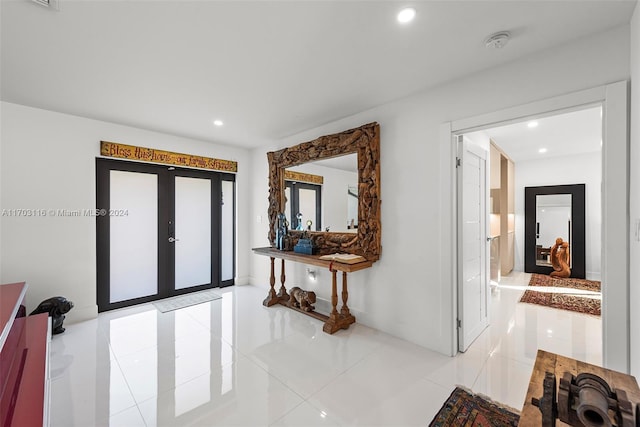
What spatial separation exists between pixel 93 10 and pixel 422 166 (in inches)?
105

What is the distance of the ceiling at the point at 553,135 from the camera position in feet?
11.4

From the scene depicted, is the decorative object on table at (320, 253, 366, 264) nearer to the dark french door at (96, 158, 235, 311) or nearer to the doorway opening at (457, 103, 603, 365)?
the doorway opening at (457, 103, 603, 365)

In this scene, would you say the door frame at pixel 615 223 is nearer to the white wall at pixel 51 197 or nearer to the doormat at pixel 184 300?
the doormat at pixel 184 300

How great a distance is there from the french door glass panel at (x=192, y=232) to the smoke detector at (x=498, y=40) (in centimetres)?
418

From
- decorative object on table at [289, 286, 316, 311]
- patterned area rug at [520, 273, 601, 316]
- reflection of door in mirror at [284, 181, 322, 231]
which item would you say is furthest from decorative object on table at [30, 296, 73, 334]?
patterned area rug at [520, 273, 601, 316]

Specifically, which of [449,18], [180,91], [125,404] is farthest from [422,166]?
[125,404]

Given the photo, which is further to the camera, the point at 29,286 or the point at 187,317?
the point at 187,317

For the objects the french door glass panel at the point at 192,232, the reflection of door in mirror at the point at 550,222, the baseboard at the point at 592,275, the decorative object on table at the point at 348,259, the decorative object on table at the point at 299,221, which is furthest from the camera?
the reflection of door in mirror at the point at 550,222

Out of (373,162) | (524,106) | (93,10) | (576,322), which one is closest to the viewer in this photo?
(93,10)

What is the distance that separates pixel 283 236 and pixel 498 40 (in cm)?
305

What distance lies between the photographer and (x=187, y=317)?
340 cm

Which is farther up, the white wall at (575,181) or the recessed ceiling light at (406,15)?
the recessed ceiling light at (406,15)

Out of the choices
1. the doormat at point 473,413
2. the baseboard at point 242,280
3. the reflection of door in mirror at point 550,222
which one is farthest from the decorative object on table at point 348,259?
the reflection of door in mirror at point 550,222

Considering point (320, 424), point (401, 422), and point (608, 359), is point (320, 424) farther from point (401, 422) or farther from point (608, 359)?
point (608, 359)
